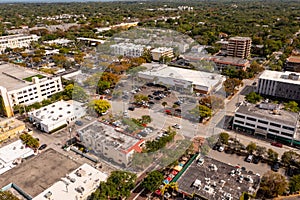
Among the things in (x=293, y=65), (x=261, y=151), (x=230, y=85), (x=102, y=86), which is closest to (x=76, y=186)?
(x=261, y=151)

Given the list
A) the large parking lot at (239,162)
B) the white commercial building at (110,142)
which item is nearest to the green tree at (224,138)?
the large parking lot at (239,162)

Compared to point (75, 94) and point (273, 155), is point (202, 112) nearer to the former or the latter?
point (273, 155)

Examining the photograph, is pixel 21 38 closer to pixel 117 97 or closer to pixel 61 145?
pixel 117 97

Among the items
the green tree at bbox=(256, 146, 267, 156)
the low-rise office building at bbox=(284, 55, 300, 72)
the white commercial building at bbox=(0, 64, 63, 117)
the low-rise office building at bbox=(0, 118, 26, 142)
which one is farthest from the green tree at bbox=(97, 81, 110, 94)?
the low-rise office building at bbox=(284, 55, 300, 72)

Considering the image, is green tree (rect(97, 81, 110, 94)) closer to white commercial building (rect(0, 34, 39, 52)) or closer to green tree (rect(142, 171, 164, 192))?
green tree (rect(142, 171, 164, 192))

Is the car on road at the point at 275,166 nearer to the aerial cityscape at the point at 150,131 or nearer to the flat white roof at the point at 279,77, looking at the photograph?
the aerial cityscape at the point at 150,131

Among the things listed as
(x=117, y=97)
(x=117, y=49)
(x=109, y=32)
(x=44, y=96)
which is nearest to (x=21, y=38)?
(x=109, y=32)
